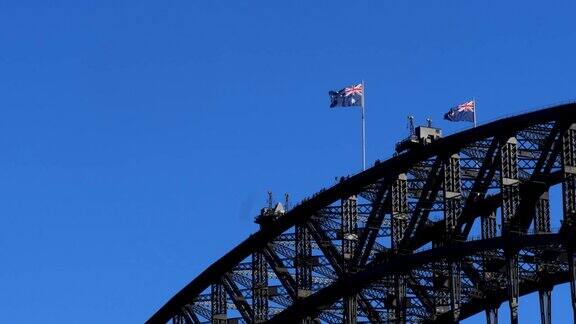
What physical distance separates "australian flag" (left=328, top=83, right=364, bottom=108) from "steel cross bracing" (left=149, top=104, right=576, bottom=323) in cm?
621

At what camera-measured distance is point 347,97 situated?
153125 millimetres

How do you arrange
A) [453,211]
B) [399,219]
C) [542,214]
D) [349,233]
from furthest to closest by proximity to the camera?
[349,233]
[399,219]
[453,211]
[542,214]

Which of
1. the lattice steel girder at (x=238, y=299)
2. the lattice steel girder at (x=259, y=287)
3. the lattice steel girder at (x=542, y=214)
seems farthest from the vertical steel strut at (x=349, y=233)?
the lattice steel girder at (x=542, y=214)

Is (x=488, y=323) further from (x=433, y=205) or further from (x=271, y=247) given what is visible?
(x=271, y=247)

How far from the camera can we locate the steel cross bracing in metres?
135

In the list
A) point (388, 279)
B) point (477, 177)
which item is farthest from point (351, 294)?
point (477, 177)

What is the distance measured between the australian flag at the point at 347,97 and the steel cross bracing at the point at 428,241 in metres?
6.21

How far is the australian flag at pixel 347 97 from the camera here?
15288cm

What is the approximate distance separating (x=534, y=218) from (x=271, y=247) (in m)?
27.3

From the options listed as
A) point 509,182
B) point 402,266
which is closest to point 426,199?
point 402,266

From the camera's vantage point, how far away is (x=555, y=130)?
134m

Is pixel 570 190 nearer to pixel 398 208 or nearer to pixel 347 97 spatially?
pixel 398 208

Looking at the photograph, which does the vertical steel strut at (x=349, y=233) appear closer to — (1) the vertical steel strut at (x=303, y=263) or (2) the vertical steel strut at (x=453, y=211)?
(1) the vertical steel strut at (x=303, y=263)

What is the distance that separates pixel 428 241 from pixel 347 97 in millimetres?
12324
